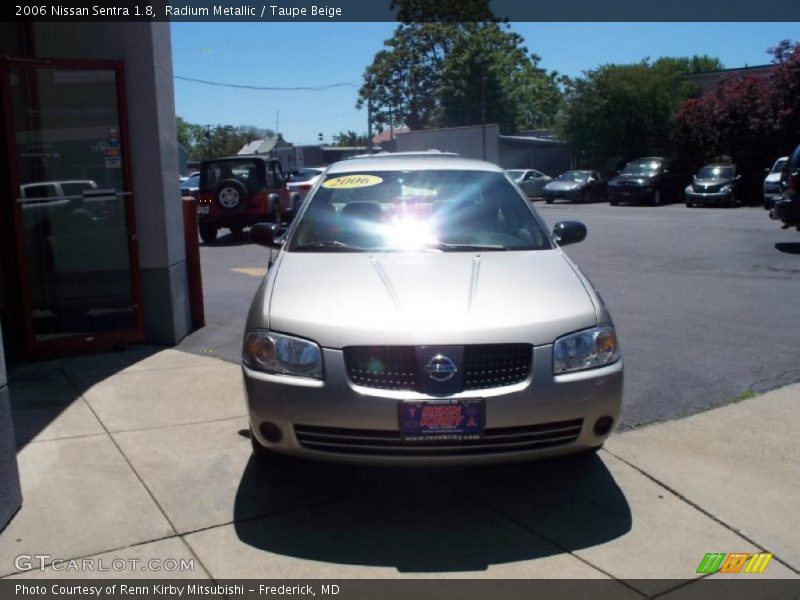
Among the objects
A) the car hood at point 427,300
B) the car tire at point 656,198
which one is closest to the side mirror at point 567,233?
the car hood at point 427,300

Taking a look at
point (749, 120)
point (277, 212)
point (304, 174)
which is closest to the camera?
point (277, 212)

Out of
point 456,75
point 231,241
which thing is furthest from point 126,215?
point 456,75

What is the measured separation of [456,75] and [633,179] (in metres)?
26.0

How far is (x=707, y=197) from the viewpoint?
90.8 feet

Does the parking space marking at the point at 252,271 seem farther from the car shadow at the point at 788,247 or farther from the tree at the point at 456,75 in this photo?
the tree at the point at 456,75

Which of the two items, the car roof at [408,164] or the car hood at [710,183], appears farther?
the car hood at [710,183]

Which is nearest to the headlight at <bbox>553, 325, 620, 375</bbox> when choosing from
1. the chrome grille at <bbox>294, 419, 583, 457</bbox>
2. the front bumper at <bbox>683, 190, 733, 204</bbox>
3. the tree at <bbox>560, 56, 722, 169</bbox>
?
the chrome grille at <bbox>294, 419, 583, 457</bbox>

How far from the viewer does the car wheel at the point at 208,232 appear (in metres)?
17.6

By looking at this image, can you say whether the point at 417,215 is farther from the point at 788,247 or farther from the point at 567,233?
the point at 788,247

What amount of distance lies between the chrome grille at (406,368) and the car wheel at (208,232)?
574 inches

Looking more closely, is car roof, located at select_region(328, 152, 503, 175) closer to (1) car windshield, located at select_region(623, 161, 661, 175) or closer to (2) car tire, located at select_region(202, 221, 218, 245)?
(2) car tire, located at select_region(202, 221, 218, 245)

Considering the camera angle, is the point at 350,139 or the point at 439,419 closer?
the point at 439,419

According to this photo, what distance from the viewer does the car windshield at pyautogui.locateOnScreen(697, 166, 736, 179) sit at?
28.1 m

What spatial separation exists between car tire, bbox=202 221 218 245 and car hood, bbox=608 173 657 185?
57.9ft
